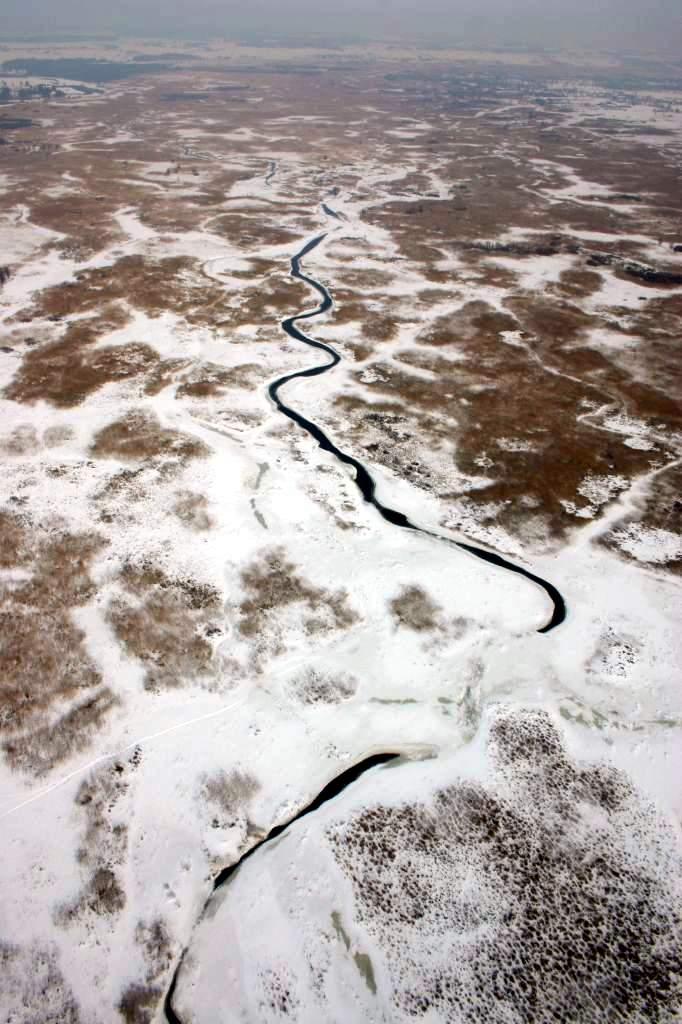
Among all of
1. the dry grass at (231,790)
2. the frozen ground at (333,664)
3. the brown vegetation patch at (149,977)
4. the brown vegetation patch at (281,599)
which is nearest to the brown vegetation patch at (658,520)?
the frozen ground at (333,664)

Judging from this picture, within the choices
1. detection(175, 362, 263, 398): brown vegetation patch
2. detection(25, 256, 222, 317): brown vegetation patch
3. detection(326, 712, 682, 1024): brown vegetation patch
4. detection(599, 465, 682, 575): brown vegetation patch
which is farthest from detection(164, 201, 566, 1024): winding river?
detection(25, 256, 222, 317): brown vegetation patch

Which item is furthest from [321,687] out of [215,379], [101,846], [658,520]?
[215,379]

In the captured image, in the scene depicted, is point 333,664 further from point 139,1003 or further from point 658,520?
point 658,520

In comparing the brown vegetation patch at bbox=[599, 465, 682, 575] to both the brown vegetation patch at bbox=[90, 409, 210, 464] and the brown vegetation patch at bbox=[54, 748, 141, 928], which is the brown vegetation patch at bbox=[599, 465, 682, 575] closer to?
the brown vegetation patch at bbox=[90, 409, 210, 464]

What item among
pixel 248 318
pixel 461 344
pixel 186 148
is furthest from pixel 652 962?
pixel 186 148

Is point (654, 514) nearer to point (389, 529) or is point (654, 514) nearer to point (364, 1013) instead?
point (389, 529)

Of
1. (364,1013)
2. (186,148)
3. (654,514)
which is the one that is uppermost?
(186,148)
